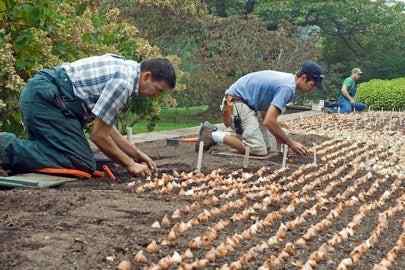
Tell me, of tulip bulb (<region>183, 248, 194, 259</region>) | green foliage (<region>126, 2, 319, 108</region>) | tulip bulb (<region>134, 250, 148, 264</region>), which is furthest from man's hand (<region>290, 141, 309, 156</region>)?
green foliage (<region>126, 2, 319, 108</region>)

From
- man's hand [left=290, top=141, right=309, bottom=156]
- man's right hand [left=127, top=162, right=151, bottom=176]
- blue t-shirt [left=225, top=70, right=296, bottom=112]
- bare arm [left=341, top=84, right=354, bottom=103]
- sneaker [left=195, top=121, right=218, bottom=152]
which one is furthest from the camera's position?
bare arm [left=341, top=84, right=354, bottom=103]

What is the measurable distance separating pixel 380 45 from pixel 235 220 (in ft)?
72.0

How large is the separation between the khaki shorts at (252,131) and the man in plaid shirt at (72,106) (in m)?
2.03

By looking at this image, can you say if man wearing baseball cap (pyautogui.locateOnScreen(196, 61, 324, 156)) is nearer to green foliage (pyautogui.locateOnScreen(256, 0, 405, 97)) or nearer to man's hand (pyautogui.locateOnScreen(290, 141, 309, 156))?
man's hand (pyautogui.locateOnScreen(290, 141, 309, 156))

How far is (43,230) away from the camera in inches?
149

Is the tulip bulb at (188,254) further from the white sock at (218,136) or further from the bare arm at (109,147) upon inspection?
the white sock at (218,136)

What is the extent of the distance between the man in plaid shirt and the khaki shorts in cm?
203

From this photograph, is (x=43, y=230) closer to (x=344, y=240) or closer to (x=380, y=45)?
(x=344, y=240)

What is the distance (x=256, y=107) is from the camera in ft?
24.4

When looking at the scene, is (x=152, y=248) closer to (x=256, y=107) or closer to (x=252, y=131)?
(x=252, y=131)

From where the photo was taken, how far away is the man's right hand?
5.57 m

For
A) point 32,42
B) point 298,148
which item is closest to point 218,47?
point 298,148

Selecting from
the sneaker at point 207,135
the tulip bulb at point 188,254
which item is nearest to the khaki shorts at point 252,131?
the sneaker at point 207,135

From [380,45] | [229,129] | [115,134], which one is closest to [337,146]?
[229,129]
